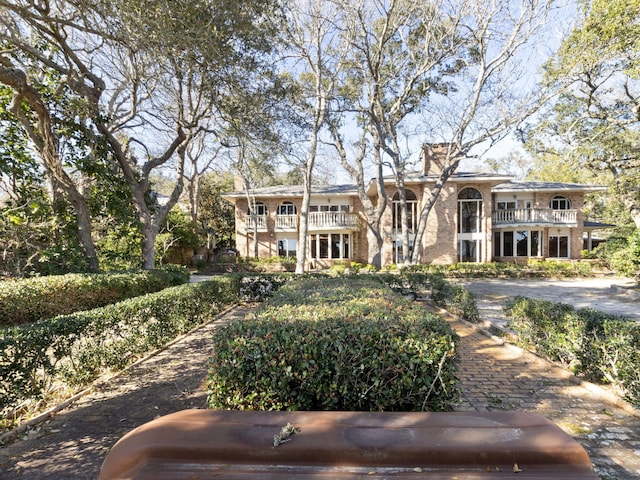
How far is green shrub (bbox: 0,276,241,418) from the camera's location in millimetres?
3355

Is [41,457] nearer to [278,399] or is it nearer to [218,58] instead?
[278,399]

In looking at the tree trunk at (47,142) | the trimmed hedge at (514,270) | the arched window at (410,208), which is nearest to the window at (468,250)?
the trimmed hedge at (514,270)

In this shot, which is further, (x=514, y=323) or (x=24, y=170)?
(x=24, y=170)

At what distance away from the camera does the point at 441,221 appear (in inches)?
821

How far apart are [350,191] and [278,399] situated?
68.0ft

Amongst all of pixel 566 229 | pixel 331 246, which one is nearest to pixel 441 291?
pixel 331 246

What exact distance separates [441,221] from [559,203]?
9.88 metres

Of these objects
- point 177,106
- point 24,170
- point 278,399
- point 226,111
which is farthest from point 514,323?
point 24,170

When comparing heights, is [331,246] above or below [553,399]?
above

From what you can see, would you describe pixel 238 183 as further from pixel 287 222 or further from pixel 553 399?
pixel 553 399

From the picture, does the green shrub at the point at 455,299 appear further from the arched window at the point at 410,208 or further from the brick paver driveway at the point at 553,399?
the arched window at the point at 410,208

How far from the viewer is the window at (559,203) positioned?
22.7 m

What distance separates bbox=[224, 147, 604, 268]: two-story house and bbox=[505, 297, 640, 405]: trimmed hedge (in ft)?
→ 47.0

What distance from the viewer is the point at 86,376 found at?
14.1 feet
